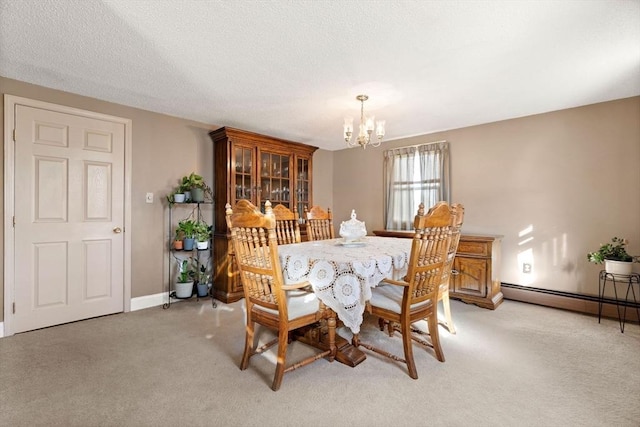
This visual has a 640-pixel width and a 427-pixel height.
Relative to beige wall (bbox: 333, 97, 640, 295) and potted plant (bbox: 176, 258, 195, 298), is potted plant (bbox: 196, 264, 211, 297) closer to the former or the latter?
potted plant (bbox: 176, 258, 195, 298)

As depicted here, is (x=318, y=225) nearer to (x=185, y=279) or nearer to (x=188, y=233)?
(x=188, y=233)

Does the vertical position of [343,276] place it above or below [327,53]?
below

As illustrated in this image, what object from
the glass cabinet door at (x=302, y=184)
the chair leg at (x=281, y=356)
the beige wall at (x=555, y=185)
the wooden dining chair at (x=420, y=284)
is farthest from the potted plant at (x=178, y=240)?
the beige wall at (x=555, y=185)

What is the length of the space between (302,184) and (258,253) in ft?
10.1

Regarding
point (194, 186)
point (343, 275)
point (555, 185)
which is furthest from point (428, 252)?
point (194, 186)

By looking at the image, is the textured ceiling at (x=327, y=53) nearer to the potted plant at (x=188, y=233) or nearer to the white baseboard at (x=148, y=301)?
the potted plant at (x=188, y=233)

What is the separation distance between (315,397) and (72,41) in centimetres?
287

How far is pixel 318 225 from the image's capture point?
344 cm

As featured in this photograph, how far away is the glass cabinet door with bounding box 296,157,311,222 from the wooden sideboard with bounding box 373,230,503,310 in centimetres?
237

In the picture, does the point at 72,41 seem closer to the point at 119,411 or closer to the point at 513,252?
the point at 119,411

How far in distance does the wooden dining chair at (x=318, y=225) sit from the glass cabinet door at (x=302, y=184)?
1.38 metres

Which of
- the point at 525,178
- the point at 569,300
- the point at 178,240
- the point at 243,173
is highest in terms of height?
the point at 243,173

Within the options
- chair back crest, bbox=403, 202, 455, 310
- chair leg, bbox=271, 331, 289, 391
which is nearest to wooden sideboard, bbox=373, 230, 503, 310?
chair back crest, bbox=403, 202, 455, 310

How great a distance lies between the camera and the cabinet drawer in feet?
11.7
